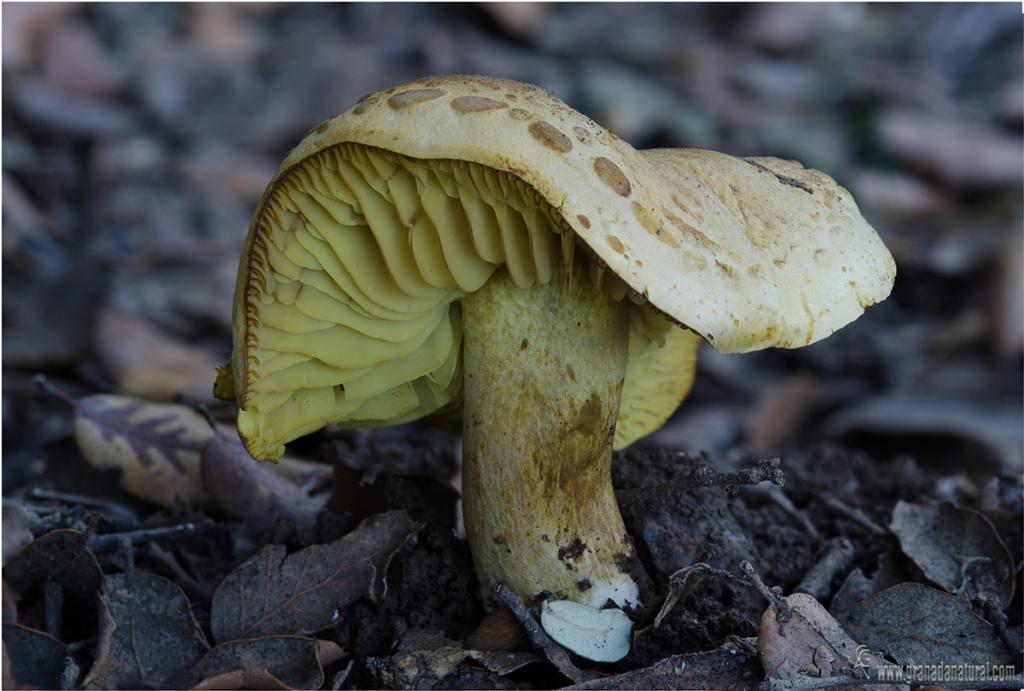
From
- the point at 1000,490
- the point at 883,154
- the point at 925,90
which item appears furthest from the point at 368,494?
the point at 925,90

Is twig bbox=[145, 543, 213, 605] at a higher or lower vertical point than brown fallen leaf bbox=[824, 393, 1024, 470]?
higher

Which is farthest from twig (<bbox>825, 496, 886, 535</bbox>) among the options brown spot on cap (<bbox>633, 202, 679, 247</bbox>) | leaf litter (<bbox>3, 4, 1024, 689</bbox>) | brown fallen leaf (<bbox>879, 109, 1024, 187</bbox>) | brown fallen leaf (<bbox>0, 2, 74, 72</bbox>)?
brown fallen leaf (<bbox>0, 2, 74, 72</bbox>)

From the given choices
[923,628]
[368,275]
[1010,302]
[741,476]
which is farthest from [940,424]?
[368,275]

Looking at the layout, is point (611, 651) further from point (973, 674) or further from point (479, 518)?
point (973, 674)

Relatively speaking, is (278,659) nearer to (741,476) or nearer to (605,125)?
(741,476)

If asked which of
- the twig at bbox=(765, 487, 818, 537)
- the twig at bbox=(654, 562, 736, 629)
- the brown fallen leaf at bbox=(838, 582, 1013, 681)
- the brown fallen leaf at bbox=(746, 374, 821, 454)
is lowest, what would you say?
the brown fallen leaf at bbox=(746, 374, 821, 454)

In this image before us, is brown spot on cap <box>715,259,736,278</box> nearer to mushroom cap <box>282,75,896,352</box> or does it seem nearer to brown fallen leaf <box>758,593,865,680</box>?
mushroom cap <box>282,75,896,352</box>
